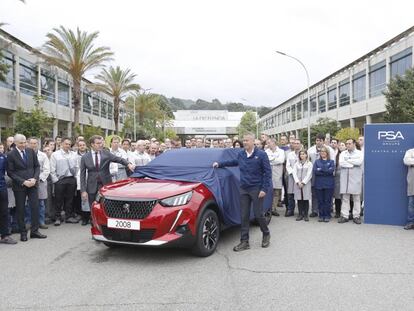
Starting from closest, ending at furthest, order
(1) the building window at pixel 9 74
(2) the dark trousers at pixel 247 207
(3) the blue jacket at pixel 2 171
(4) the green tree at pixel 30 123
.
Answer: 1. (2) the dark trousers at pixel 247 207
2. (3) the blue jacket at pixel 2 171
3. (4) the green tree at pixel 30 123
4. (1) the building window at pixel 9 74

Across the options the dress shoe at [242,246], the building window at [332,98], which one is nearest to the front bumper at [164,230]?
the dress shoe at [242,246]

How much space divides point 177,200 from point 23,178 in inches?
131

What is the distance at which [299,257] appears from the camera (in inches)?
223

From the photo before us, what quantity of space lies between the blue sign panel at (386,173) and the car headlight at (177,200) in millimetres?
4594

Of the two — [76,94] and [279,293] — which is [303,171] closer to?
[279,293]

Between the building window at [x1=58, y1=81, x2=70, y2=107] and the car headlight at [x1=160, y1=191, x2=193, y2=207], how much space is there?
33.6m

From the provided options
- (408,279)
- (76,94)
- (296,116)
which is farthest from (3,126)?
(296,116)

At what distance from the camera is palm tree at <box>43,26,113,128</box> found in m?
25.5

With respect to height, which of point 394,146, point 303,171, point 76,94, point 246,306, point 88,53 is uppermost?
point 88,53

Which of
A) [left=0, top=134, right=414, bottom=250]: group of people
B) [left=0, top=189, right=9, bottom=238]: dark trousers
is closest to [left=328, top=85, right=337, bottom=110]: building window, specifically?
[left=0, top=134, right=414, bottom=250]: group of people

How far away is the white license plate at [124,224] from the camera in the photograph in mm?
5281

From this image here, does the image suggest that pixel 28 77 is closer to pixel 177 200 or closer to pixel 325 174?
pixel 325 174

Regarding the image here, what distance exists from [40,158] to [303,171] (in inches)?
229

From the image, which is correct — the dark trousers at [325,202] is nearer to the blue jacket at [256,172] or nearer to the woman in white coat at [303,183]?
the woman in white coat at [303,183]
